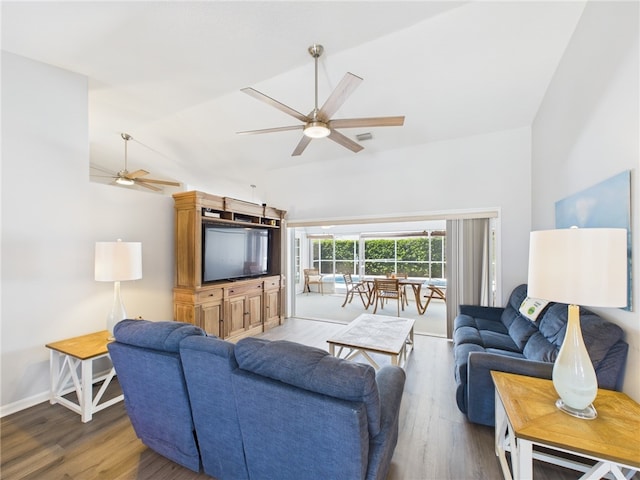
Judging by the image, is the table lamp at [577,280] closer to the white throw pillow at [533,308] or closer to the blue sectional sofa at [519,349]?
the blue sectional sofa at [519,349]

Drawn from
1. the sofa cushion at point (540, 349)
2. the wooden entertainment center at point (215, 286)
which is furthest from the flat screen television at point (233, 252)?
the sofa cushion at point (540, 349)

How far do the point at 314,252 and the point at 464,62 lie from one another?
7.70 m

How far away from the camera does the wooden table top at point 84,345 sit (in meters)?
2.19

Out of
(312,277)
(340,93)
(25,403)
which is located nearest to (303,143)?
(340,93)

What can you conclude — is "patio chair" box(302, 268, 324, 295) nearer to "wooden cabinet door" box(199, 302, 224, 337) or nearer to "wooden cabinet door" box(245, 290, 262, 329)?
"wooden cabinet door" box(245, 290, 262, 329)

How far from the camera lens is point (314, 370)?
3.97ft

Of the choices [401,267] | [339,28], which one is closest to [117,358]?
[339,28]

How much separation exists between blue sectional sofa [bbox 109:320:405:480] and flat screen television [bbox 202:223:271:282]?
2009 mm

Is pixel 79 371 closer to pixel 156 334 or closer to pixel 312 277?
pixel 156 334

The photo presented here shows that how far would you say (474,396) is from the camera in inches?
82.2

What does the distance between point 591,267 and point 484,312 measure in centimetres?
271

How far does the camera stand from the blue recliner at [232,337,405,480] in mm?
1135

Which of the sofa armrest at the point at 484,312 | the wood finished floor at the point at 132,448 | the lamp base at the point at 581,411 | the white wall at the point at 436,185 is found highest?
the white wall at the point at 436,185

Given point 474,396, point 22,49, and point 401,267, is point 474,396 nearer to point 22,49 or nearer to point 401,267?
point 22,49
